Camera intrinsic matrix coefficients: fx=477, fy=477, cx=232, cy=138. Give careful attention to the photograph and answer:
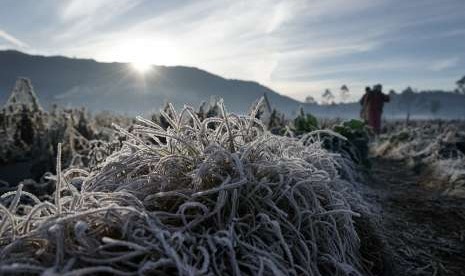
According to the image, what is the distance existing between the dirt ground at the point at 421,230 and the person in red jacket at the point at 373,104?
770 cm

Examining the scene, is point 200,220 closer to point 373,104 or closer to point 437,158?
point 437,158

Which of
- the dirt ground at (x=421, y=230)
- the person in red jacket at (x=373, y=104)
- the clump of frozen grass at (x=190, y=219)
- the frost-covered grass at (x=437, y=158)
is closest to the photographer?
the clump of frozen grass at (x=190, y=219)

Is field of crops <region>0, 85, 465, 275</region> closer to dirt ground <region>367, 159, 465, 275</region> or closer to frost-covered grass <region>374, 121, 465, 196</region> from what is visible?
dirt ground <region>367, 159, 465, 275</region>

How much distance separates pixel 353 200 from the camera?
2.29 meters

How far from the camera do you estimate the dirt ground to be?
201 cm

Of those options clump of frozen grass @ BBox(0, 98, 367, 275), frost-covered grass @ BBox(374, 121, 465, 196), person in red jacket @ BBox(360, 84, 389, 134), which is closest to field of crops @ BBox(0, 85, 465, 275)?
clump of frozen grass @ BBox(0, 98, 367, 275)

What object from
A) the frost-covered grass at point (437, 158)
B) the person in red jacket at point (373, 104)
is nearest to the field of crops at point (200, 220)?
the frost-covered grass at point (437, 158)

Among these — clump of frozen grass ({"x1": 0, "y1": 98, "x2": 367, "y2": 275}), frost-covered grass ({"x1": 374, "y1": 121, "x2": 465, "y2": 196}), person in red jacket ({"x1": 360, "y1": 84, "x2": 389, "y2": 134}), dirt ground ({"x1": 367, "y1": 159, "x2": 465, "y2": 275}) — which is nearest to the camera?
clump of frozen grass ({"x1": 0, "y1": 98, "x2": 367, "y2": 275})

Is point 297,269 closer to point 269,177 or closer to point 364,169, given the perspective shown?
point 269,177

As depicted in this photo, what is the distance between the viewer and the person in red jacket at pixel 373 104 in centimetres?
1155

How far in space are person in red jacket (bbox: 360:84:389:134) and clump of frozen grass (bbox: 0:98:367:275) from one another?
1023cm

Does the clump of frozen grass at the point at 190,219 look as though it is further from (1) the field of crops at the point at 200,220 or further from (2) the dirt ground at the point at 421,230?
(2) the dirt ground at the point at 421,230

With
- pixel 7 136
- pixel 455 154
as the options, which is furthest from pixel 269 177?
pixel 455 154

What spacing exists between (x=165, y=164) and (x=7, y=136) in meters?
3.85
